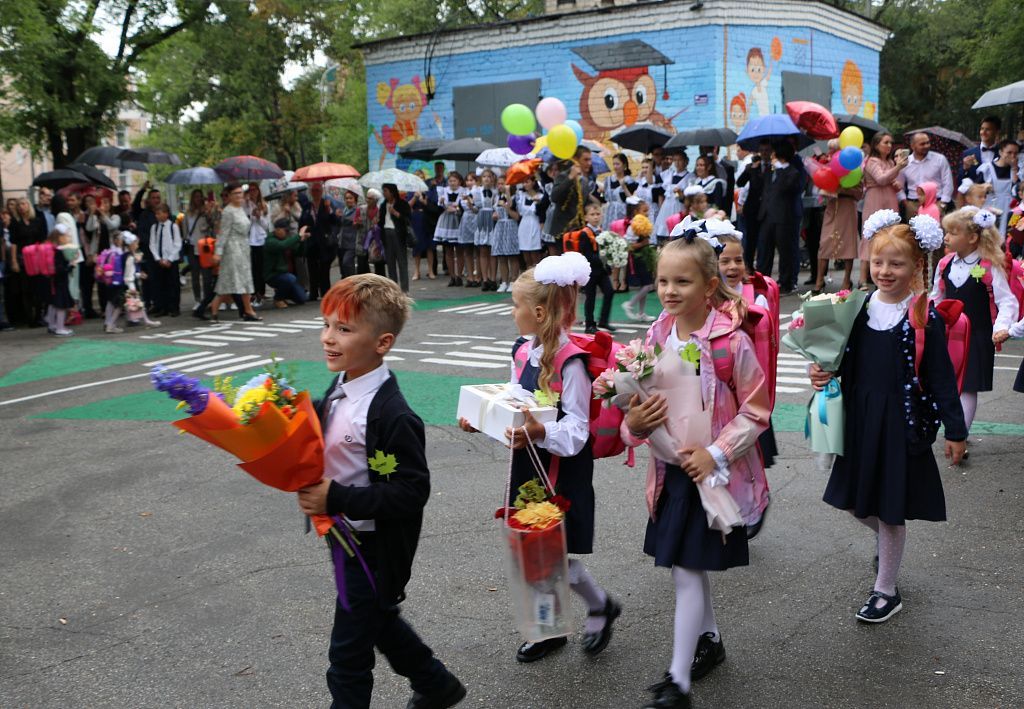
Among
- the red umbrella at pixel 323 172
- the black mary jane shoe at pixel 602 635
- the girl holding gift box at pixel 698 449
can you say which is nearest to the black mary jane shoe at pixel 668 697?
the girl holding gift box at pixel 698 449

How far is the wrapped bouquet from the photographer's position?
414 centimetres

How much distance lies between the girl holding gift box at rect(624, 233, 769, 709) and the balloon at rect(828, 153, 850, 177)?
33.9 ft

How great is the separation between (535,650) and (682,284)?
1592mm

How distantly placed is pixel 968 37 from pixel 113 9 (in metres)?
31.8

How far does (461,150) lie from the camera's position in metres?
19.9

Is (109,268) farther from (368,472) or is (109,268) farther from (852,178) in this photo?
(368,472)

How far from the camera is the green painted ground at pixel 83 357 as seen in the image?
11387mm

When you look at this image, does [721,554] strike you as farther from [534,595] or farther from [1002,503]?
[1002,503]

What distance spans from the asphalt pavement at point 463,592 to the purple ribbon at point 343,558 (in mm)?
613

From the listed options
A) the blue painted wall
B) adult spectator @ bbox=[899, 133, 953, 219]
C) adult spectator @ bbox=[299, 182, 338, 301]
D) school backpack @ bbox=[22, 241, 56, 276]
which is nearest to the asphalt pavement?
adult spectator @ bbox=[899, 133, 953, 219]

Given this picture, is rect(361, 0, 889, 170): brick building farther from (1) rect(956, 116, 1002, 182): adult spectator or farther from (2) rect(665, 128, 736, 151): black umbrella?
(1) rect(956, 116, 1002, 182): adult spectator

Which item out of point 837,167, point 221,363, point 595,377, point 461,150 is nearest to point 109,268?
point 221,363

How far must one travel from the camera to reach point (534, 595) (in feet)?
11.4

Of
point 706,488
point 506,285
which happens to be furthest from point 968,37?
point 706,488
